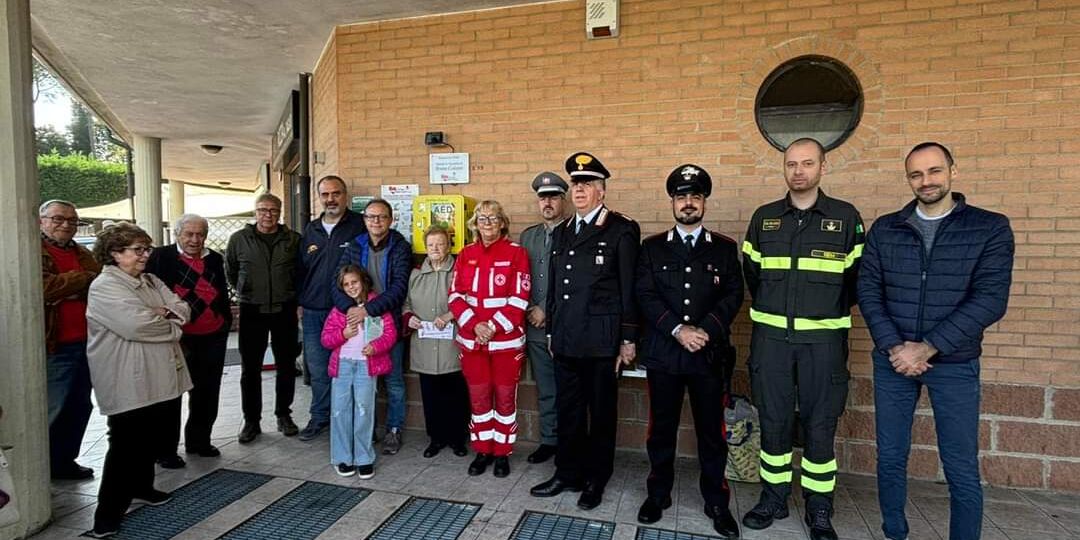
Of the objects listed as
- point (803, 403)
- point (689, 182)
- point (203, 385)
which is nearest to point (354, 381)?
point (203, 385)

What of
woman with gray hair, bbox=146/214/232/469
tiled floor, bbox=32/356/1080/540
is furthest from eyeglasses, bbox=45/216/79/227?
tiled floor, bbox=32/356/1080/540

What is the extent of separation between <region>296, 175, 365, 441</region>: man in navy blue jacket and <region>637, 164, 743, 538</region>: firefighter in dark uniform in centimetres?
243

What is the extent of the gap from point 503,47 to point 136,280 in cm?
300

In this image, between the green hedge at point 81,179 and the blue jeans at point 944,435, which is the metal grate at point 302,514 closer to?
the blue jeans at point 944,435

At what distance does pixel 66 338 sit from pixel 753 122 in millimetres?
4827

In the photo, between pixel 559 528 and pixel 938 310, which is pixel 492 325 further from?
pixel 938 310

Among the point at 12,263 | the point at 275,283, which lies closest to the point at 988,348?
the point at 275,283

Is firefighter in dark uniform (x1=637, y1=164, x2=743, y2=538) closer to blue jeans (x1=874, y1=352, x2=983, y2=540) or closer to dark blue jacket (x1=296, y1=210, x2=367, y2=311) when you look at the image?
blue jeans (x1=874, y1=352, x2=983, y2=540)

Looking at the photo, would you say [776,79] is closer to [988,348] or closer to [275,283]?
[988,348]

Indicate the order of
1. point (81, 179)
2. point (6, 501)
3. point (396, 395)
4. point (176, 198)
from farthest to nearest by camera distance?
1. point (81, 179)
2. point (176, 198)
3. point (396, 395)
4. point (6, 501)

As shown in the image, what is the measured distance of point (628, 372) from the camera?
397 cm

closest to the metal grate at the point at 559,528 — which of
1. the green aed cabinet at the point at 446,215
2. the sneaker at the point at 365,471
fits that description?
the sneaker at the point at 365,471

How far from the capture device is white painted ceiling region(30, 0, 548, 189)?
187 inches

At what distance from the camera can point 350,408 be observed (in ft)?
12.9
